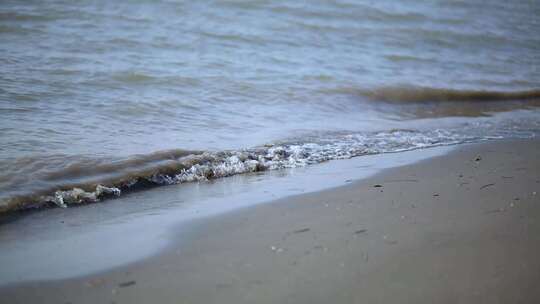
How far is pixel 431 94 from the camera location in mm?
8055

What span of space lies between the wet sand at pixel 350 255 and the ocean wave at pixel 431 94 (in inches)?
160

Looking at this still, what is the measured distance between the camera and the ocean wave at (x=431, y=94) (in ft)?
25.1

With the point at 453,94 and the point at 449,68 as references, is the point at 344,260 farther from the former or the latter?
the point at 449,68

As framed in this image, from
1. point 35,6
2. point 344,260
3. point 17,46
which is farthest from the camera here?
point 35,6

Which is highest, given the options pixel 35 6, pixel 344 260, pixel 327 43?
pixel 35 6

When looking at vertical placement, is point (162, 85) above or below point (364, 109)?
above

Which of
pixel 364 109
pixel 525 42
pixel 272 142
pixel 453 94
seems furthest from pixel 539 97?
pixel 272 142

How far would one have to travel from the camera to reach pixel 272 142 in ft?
17.0

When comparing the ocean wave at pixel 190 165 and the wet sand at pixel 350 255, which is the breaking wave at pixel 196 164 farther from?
the wet sand at pixel 350 255

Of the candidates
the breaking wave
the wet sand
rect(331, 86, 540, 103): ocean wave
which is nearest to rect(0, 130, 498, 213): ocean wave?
the breaking wave

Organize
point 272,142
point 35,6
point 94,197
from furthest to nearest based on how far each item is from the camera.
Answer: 1. point 35,6
2. point 272,142
3. point 94,197

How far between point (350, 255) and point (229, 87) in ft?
15.2

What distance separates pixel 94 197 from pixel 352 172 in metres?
1.92

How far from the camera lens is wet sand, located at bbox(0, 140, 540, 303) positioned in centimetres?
227
